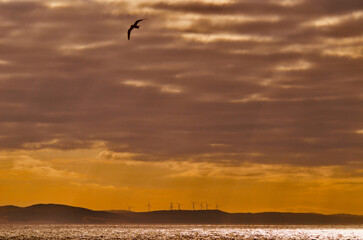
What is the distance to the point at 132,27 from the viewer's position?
10988 cm
